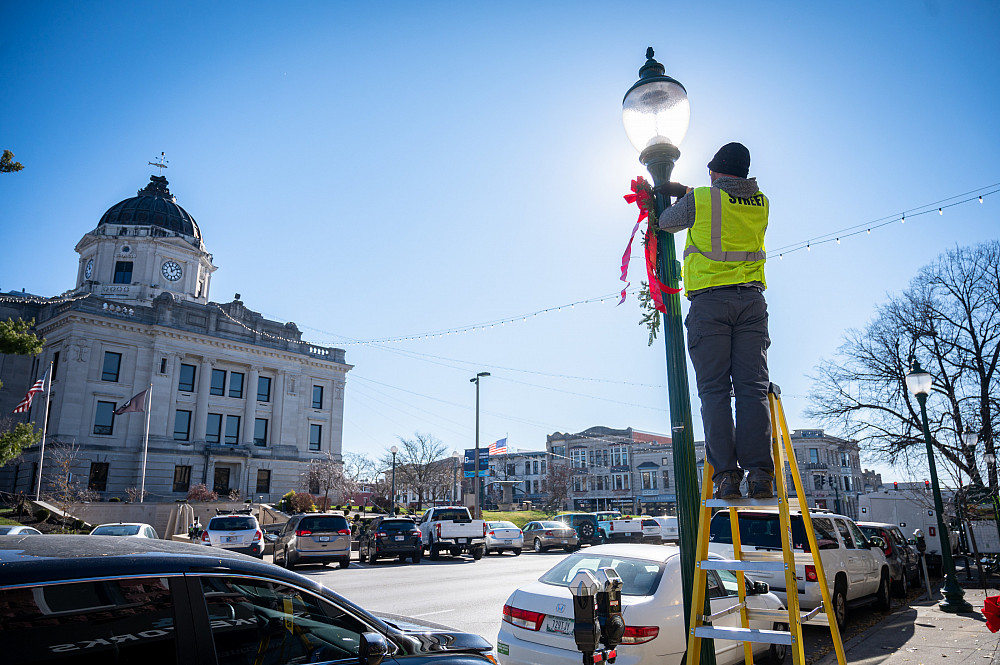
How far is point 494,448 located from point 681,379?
36.4 metres

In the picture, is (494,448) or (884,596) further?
(494,448)

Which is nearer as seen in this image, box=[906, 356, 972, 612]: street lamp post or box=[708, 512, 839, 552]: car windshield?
box=[708, 512, 839, 552]: car windshield

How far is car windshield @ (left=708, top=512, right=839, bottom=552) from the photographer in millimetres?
9828

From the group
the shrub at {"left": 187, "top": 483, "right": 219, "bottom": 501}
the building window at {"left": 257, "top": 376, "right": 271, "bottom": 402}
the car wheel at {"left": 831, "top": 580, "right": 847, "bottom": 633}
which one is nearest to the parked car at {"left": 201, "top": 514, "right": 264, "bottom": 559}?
the car wheel at {"left": 831, "top": 580, "right": 847, "bottom": 633}

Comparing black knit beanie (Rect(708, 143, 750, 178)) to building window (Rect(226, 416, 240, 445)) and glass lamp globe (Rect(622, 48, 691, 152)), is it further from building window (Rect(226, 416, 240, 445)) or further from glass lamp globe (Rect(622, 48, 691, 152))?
building window (Rect(226, 416, 240, 445))

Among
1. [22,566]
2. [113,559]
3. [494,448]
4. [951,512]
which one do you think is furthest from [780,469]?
[494,448]

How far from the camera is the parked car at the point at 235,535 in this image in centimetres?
2034

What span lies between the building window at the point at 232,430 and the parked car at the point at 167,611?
54.3 metres

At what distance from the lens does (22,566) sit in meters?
2.36

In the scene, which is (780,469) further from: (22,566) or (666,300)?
(22,566)

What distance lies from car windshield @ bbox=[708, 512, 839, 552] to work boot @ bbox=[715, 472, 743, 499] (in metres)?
7.15

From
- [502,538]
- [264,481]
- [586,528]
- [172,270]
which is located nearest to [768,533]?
[502,538]

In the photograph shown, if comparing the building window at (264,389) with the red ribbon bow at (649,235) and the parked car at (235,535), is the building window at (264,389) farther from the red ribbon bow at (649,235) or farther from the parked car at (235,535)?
the red ribbon bow at (649,235)

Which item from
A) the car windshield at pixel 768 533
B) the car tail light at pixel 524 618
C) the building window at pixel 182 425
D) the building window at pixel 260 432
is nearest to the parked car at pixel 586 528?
the car windshield at pixel 768 533
